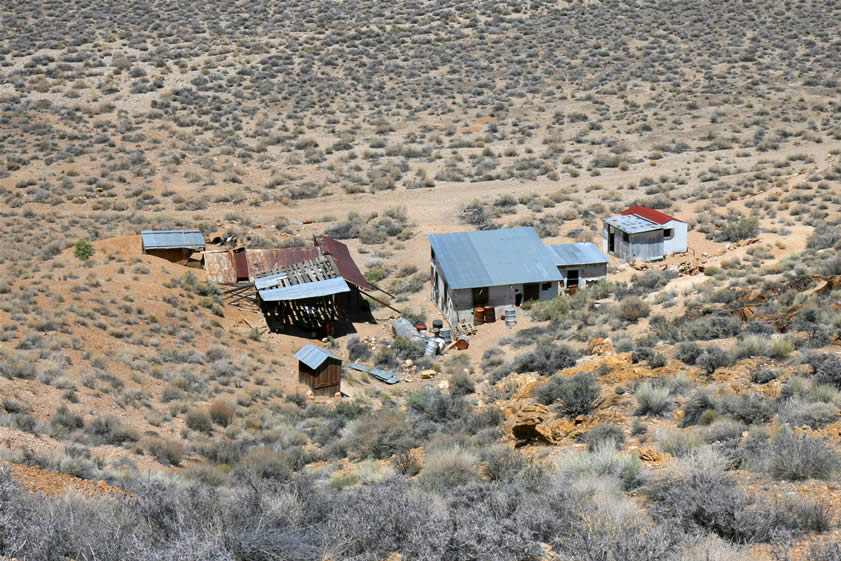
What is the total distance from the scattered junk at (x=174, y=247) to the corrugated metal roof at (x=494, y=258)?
30.8ft

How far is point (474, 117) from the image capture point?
187 ft

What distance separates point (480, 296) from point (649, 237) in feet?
29.5

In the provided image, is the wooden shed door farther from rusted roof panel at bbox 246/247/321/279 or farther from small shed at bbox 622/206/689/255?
small shed at bbox 622/206/689/255

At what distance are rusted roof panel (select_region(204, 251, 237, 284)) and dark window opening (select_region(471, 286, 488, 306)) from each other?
903 centimetres

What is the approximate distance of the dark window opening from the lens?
2786 cm

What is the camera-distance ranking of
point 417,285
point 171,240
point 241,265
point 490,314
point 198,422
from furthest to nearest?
1. point 171,240
2. point 417,285
3. point 241,265
4. point 490,314
5. point 198,422

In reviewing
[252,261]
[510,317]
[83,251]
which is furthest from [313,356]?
[83,251]

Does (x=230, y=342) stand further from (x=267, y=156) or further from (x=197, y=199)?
(x=267, y=156)

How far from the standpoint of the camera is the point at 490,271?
2839 centimetres

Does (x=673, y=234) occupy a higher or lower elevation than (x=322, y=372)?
higher

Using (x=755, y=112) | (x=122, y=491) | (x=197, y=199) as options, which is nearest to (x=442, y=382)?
(x=122, y=491)

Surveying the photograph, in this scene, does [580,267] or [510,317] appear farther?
[580,267]

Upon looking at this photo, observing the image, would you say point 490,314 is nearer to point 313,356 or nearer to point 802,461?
point 313,356

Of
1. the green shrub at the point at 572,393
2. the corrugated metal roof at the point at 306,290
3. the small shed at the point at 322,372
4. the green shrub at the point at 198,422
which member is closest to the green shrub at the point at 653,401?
the green shrub at the point at 572,393
